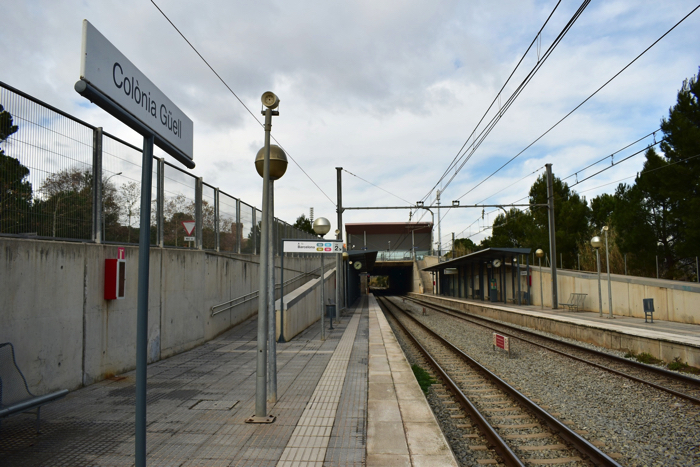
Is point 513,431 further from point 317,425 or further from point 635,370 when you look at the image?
point 635,370

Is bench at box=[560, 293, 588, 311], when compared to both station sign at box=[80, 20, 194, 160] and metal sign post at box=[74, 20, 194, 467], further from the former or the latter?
metal sign post at box=[74, 20, 194, 467]

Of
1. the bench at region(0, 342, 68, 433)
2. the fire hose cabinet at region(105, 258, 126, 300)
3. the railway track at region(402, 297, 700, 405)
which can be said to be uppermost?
the fire hose cabinet at region(105, 258, 126, 300)

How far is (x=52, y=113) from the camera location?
21.1 ft

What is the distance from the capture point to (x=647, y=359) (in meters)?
10.3

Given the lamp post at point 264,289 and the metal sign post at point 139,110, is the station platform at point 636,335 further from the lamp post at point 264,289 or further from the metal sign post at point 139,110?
the metal sign post at point 139,110

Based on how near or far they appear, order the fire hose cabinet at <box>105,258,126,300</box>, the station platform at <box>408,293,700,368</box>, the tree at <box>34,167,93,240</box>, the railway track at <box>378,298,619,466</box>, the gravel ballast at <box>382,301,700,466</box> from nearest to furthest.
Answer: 1. the railway track at <box>378,298,619,466</box>
2. the gravel ballast at <box>382,301,700,466</box>
3. the tree at <box>34,167,93,240</box>
4. the fire hose cabinet at <box>105,258,126,300</box>
5. the station platform at <box>408,293,700,368</box>

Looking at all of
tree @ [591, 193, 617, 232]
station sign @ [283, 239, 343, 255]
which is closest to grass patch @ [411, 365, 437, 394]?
station sign @ [283, 239, 343, 255]

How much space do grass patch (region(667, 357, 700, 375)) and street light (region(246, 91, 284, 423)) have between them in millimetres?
8970

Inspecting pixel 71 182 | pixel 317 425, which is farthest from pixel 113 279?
pixel 317 425

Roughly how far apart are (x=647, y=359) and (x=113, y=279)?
11596 mm

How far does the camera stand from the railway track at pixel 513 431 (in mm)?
4802

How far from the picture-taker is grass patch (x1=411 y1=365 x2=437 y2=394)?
834cm

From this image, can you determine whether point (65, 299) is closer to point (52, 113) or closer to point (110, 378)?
point (110, 378)

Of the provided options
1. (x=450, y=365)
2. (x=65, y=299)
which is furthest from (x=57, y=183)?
(x=450, y=365)
